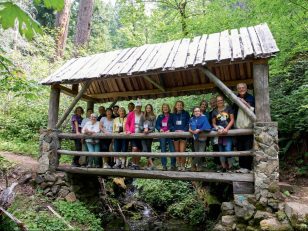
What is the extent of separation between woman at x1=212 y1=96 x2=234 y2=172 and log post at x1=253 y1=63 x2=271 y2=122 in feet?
2.25

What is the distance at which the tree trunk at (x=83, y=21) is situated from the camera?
1642 cm

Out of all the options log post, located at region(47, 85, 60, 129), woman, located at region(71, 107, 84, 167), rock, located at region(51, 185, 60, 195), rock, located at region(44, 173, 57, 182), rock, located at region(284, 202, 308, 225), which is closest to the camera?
rock, located at region(284, 202, 308, 225)

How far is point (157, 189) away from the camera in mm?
10367

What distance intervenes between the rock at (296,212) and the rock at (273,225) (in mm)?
130

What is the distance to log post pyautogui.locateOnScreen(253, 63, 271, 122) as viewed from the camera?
19.4ft

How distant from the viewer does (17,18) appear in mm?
2084

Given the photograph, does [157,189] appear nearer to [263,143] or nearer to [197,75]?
[197,75]

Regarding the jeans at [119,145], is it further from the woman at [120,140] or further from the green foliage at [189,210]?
the green foliage at [189,210]

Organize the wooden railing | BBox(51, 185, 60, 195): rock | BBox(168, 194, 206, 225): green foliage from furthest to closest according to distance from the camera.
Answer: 1. BBox(168, 194, 206, 225): green foliage
2. BBox(51, 185, 60, 195): rock
3. the wooden railing

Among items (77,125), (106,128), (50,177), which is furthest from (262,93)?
(50,177)

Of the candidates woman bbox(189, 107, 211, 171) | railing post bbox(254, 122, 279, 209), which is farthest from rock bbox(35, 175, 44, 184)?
railing post bbox(254, 122, 279, 209)

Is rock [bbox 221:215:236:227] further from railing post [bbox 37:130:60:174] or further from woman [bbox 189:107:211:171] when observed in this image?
railing post [bbox 37:130:60:174]

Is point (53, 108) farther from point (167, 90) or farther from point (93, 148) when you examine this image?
point (167, 90)

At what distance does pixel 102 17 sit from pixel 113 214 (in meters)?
20.2
